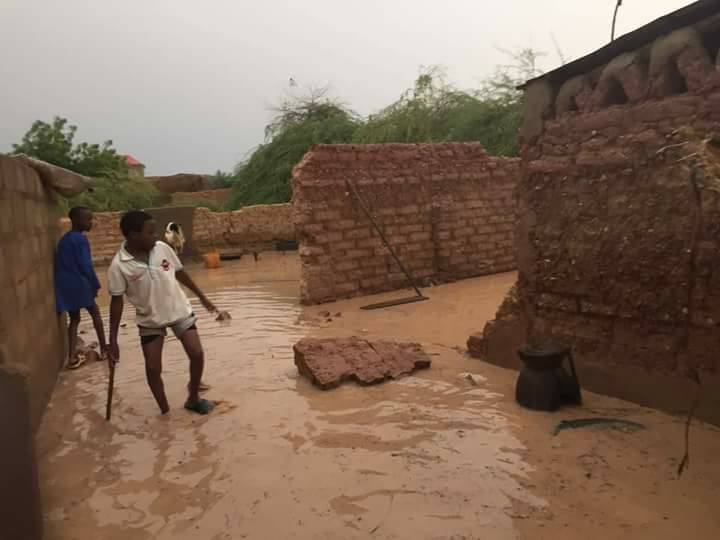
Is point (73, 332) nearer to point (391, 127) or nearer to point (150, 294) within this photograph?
point (150, 294)

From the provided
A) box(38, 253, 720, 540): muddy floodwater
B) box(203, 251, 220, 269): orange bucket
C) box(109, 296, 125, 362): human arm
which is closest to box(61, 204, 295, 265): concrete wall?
box(203, 251, 220, 269): orange bucket

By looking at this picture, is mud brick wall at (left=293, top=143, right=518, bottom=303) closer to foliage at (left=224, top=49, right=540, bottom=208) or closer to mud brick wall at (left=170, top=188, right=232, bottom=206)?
foliage at (left=224, top=49, right=540, bottom=208)

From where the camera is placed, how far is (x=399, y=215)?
957 cm

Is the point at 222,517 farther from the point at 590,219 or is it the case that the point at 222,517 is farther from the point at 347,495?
the point at 590,219

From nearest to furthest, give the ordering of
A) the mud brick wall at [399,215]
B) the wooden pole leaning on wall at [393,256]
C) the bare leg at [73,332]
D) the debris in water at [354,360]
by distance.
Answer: the debris in water at [354,360] → the bare leg at [73,332] → the wooden pole leaning on wall at [393,256] → the mud brick wall at [399,215]

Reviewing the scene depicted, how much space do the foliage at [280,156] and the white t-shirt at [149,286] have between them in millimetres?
17958

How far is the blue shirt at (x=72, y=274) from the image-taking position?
19.4 feet

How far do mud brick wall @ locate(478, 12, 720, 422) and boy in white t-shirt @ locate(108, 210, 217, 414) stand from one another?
2778mm

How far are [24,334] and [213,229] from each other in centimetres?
1323

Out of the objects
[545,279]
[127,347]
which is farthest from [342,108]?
[545,279]

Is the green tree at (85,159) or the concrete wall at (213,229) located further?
the green tree at (85,159)

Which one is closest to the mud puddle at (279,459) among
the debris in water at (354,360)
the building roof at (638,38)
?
the debris in water at (354,360)

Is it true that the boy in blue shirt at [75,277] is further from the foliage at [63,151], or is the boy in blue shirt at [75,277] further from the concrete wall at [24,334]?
the foliage at [63,151]

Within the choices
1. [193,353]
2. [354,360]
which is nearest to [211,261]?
[354,360]
